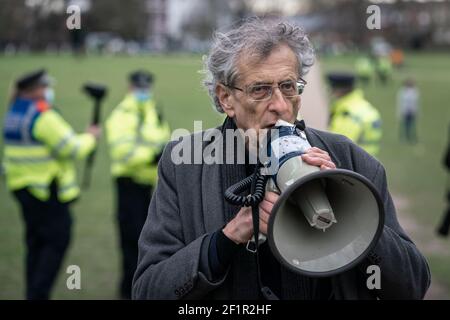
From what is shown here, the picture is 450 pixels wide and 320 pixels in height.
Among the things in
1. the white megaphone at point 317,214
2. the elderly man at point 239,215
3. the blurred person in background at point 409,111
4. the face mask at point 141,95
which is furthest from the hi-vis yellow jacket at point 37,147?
the blurred person in background at point 409,111

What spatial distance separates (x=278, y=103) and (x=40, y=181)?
13.9ft

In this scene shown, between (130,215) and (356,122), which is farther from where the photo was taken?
(356,122)

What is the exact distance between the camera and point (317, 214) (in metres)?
2.07

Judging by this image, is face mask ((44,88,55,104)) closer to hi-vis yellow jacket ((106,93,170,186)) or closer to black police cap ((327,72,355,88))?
hi-vis yellow jacket ((106,93,170,186))

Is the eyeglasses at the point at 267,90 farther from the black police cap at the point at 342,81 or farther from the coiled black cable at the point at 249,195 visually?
the black police cap at the point at 342,81

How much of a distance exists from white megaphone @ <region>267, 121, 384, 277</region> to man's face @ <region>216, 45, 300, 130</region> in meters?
0.10

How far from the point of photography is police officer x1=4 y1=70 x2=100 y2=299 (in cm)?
599

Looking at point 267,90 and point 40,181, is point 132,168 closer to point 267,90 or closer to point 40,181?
point 40,181

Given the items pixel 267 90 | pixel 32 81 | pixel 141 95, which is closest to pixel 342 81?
pixel 141 95

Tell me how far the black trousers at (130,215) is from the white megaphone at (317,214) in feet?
16.1

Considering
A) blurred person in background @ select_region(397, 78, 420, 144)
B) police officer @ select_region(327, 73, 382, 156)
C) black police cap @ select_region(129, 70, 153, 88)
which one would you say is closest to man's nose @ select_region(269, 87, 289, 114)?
police officer @ select_region(327, 73, 382, 156)

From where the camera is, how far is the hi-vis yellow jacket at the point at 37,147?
19.7 ft

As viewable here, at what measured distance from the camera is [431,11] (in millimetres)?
78375
